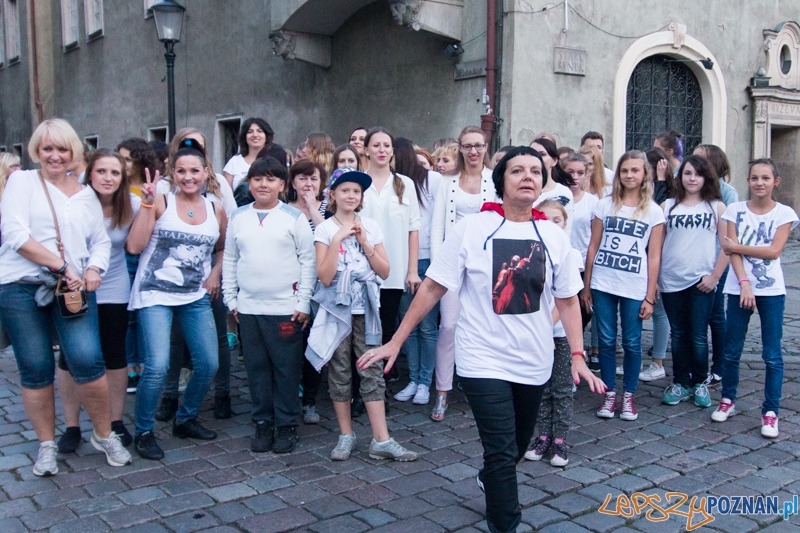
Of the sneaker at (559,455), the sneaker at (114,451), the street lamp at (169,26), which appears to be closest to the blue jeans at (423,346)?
the sneaker at (559,455)

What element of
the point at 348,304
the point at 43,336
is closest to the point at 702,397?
the point at 348,304

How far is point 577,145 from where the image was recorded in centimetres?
1099

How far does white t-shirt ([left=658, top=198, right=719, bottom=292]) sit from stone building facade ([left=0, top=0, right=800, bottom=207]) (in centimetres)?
471

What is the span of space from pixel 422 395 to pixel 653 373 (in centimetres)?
205

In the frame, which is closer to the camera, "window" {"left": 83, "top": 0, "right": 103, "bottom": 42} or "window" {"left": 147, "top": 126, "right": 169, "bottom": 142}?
"window" {"left": 147, "top": 126, "right": 169, "bottom": 142}

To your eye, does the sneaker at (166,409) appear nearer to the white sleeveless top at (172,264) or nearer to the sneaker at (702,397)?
the white sleeveless top at (172,264)

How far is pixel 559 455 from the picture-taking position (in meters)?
4.59

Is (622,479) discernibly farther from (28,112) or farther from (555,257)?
(28,112)

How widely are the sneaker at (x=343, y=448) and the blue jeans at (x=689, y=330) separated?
2613mm

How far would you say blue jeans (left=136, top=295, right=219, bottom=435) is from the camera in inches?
184

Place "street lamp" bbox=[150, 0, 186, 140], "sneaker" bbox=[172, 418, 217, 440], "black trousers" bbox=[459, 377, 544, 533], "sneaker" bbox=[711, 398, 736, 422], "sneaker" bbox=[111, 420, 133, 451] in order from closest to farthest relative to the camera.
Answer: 1. "black trousers" bbox=[459, 377, 544, 533]
2. "sneaker" bbox=[111, 420, 133, 451]
3. "sneaker" bbox=[172, 418, 217, 440]
4. "sneaker" bbox=[711, 398, 736, 422]
5. "street lamp" bbox=[150, 0, 186, 140]

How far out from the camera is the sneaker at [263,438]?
4801mm

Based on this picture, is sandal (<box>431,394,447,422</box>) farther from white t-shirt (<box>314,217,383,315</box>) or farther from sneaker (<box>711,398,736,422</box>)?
sneaker (<box>711,398,736,422</box>)

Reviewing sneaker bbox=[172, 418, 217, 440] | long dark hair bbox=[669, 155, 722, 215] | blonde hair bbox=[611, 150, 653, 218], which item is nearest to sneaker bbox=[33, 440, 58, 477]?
sneaker bbox=[172, 418, 217, 440]
